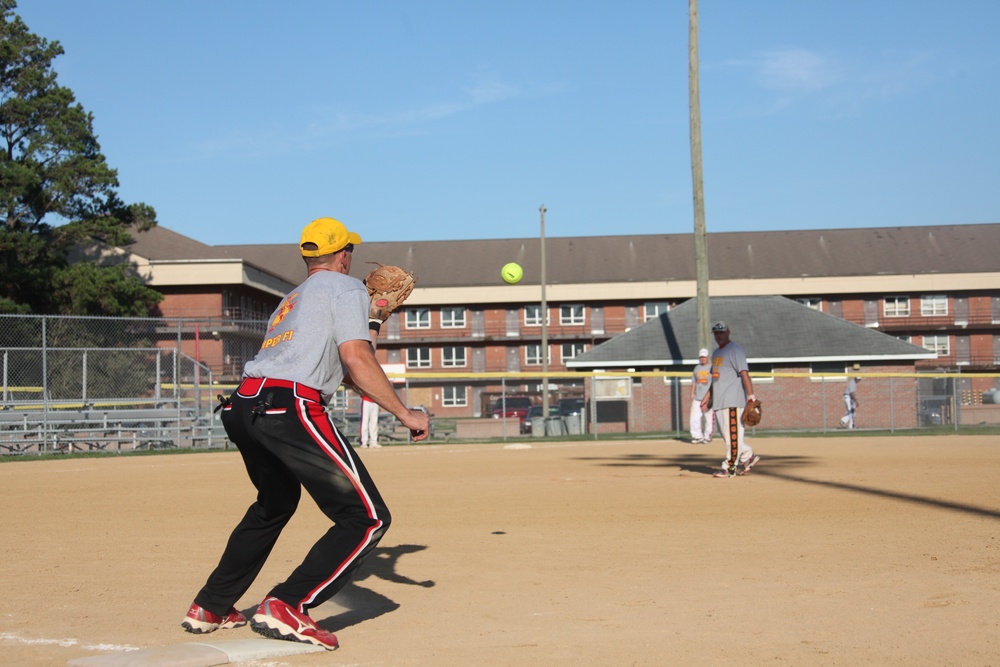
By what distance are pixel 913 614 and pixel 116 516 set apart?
7.19 m

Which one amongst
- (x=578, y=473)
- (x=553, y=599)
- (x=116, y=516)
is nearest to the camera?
(x=553, y=599)

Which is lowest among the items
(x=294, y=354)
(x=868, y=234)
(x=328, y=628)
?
(x=328, y=628)

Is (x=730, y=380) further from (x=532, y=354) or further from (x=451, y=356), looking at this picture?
(x=451, y=356)

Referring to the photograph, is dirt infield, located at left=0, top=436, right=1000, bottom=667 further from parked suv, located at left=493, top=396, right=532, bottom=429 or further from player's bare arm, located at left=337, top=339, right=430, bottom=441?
parked suv, located at left=493, top=396, right=532, bottom=429

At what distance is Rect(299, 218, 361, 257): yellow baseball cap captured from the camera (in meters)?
5.04

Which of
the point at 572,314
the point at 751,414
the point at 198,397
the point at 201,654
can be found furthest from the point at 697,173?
the point at 572,314

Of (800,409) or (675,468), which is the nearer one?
(675,468)

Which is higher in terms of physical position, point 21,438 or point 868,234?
point 868,234

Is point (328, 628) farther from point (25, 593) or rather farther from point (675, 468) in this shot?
point (675, 468)

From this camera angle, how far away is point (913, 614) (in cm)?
510

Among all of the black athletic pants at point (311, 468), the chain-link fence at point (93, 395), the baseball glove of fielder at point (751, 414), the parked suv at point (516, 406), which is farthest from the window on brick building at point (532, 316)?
the black athletic pants at point (311, 468)

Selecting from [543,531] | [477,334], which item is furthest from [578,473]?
[477,334]

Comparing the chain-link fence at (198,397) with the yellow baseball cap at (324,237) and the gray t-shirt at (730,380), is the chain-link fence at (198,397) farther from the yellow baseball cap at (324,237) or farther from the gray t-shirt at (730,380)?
the yellow baseball cap at (324,237)

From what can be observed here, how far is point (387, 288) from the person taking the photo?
6.41 meters
